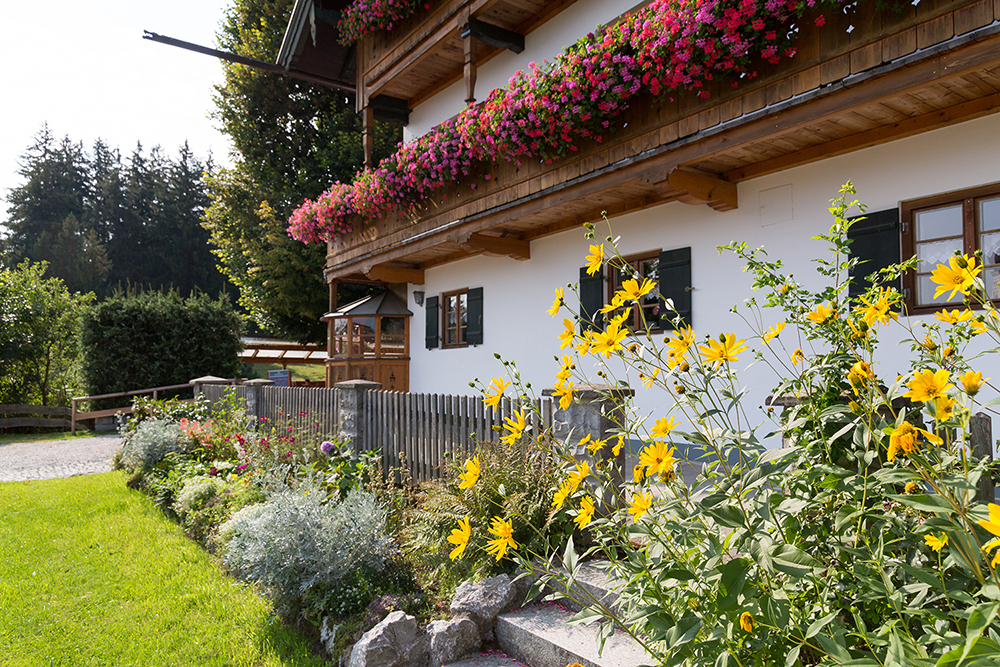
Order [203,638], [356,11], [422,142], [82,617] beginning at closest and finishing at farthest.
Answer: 1. [203,638]
2. [82,617]
3. [422,142]
4. [356,11]

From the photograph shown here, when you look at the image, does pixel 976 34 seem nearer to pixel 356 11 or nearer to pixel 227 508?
pixel 227 508

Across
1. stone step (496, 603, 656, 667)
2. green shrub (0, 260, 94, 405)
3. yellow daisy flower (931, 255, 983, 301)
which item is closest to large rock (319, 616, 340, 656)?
stone step (496, 603, 656, 667)

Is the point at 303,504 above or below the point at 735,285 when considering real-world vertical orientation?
below

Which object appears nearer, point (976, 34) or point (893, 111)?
point (976, 34)

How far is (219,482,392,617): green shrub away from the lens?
145 inches

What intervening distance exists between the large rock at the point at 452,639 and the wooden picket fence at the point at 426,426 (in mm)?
1475

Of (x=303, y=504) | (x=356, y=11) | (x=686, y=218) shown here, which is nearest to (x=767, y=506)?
(x=303, y=504)

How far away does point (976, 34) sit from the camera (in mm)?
3734

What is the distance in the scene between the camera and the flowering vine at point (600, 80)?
474 centimetres

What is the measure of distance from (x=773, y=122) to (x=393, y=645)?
15.4 feet

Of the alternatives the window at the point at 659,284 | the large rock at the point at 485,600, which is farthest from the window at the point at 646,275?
the large rock at the point at 485,600

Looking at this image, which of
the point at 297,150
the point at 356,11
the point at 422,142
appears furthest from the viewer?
the point at 297,150

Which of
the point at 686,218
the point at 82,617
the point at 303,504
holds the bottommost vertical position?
the point at 82,617

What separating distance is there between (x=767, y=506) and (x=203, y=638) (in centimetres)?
373
